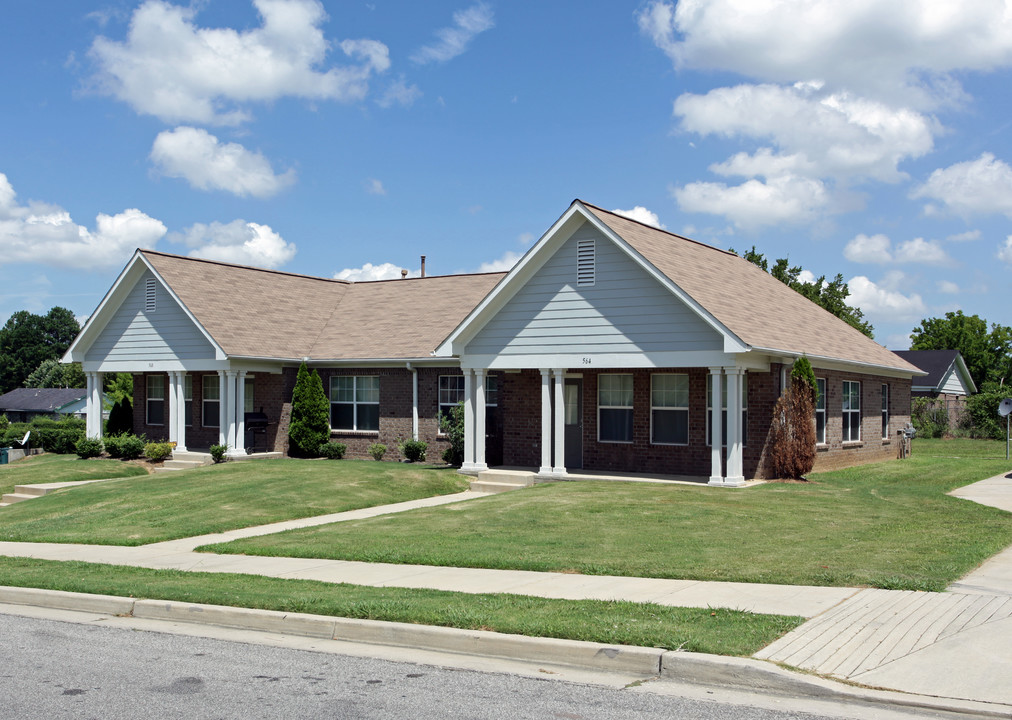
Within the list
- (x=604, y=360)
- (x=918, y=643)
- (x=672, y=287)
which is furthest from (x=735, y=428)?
(x=918, y=643)

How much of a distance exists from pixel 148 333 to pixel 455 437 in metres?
10.9

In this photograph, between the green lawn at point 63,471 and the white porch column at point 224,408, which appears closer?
the green lawn at point 63,471

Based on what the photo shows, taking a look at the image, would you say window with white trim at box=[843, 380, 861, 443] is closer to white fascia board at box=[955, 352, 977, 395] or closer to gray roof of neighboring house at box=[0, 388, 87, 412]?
white fascia board at box=[955, 352, 977, 395]

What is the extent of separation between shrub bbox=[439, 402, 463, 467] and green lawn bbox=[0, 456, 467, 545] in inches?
23.7

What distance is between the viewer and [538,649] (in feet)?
26.4

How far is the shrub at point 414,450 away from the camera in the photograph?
26.3 metres

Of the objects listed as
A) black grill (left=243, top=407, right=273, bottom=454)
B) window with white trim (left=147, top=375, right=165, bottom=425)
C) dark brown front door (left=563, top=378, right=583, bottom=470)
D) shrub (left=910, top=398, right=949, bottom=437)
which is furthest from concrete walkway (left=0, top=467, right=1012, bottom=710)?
shrub (left=910, top=398, right=949, bottom=437)

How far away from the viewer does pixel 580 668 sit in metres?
7.81

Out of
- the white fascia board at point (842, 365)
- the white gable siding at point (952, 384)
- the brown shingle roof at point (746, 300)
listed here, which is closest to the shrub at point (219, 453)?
the brown shingle roof at point (746, 300)

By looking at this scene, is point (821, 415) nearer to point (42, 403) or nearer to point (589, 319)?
point (589, 319)

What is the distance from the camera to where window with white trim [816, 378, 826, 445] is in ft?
76.0

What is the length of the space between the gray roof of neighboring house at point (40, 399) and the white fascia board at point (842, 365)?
54789 millimetres

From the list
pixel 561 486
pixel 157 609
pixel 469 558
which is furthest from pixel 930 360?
pixel 157 609

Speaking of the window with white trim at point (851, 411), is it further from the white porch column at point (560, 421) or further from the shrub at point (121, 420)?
the shrub at point (121, 420)
